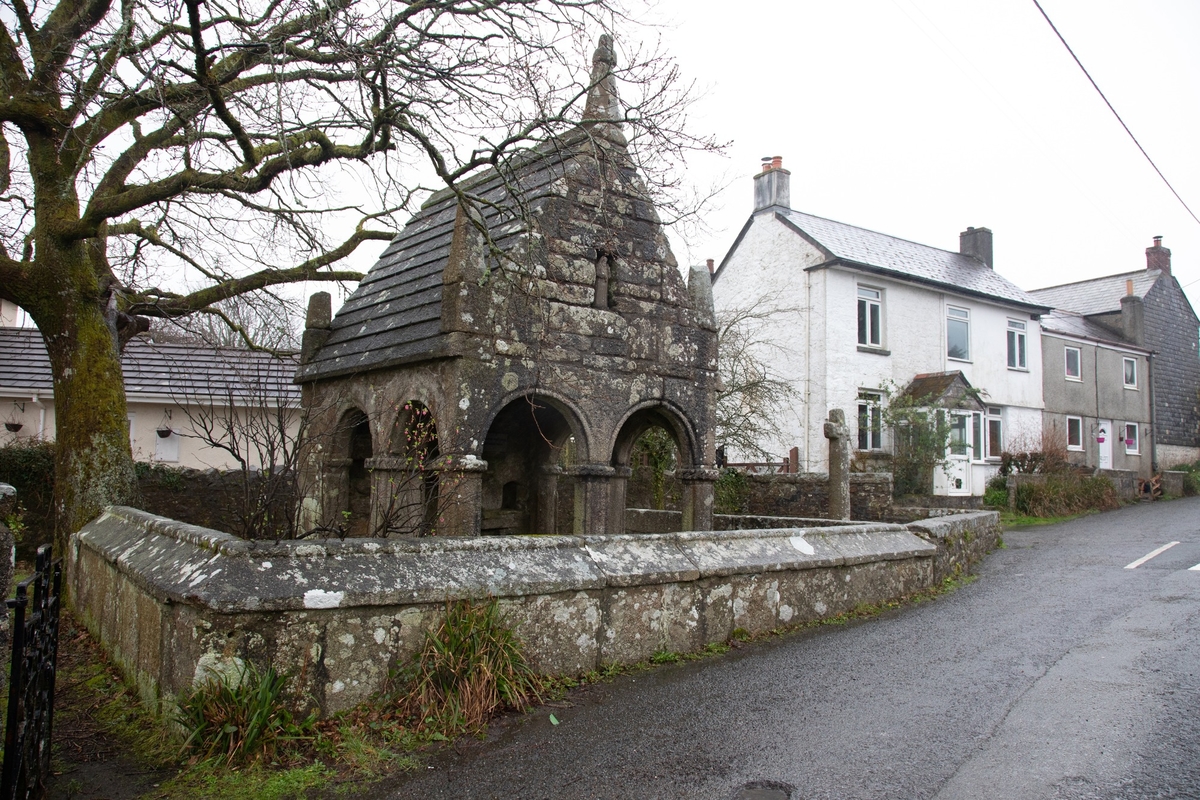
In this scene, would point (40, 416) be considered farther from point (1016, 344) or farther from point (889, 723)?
point (1016, 344)

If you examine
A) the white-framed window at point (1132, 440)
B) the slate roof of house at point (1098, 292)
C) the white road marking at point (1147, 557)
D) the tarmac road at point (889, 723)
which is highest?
the slate roof of house at point (1098, 292)

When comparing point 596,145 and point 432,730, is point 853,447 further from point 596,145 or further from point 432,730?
point 432,730

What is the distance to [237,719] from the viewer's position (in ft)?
13.8

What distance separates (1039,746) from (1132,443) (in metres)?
32.6

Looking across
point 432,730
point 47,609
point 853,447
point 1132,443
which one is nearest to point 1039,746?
point 432,730

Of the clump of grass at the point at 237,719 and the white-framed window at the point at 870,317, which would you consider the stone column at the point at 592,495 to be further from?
the white-framed window at the point at 870,317

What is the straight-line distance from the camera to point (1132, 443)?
31.7 m

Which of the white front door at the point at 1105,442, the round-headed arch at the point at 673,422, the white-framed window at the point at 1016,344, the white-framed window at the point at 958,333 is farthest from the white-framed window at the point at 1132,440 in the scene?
the round-headed arch at the point at 673,422

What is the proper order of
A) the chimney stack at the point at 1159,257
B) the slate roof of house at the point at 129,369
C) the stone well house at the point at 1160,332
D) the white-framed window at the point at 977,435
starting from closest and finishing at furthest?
the slate roof of house at the point at 129,369 < the white-framed window at the point at 977,435 < the stone well house at the point at 1160,332 < the chimney stack at the point at 1159,257

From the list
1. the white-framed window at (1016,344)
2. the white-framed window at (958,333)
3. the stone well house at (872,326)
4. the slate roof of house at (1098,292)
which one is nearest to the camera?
the stone well house at (872,326)

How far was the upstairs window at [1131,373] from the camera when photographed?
103 ft

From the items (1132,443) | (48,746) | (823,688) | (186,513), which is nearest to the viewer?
(48,746)

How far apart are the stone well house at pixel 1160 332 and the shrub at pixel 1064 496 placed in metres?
10.4

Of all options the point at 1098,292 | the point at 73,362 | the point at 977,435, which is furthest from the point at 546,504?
the point at 1098,292
